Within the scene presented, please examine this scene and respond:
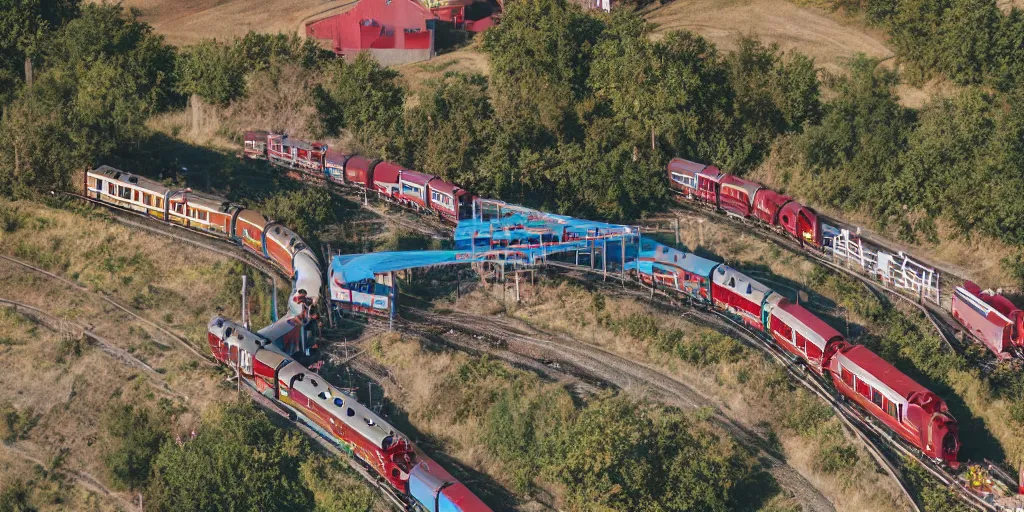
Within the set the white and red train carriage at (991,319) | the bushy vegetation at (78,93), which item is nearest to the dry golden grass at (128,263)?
the bushy vegetation at (78,93)

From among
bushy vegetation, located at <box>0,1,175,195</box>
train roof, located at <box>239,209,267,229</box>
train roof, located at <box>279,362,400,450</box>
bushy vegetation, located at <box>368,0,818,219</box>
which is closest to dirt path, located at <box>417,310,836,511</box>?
train roof, located at <box>279,362,400,450</box>

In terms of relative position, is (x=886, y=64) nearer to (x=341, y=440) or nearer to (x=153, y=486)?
(x=341, y=440)

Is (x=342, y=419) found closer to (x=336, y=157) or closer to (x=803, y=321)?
(x=803, y=321)

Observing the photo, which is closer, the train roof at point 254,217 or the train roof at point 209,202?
the train roof at point 254,217

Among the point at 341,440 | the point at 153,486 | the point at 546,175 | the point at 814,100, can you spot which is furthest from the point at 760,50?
the point at 153,486

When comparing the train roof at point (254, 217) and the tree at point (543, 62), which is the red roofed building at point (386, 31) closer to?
the tree at point (543, 62)

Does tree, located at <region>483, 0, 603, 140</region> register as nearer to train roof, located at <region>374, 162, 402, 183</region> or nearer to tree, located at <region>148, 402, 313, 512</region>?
train roof, located at <region>374, 162, 402, 183</region>

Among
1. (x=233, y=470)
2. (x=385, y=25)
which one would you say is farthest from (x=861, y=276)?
(x=385, y=25)
